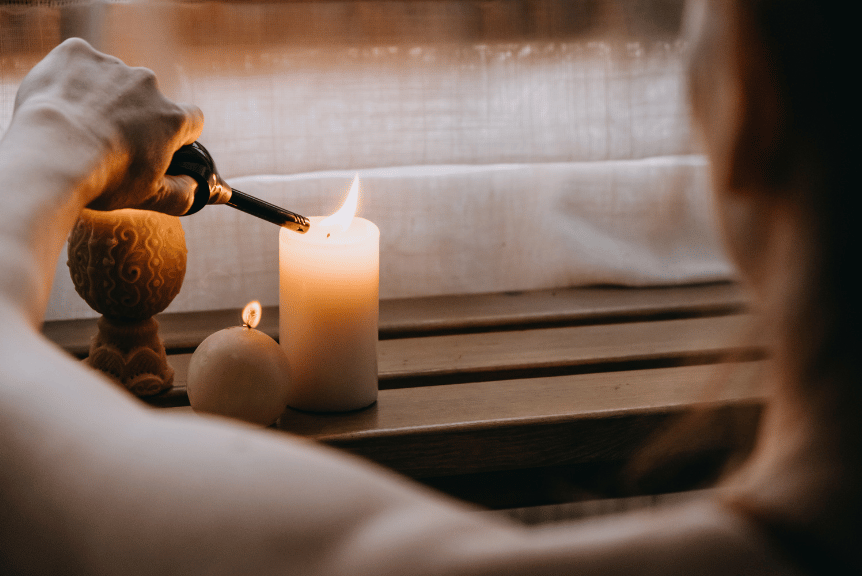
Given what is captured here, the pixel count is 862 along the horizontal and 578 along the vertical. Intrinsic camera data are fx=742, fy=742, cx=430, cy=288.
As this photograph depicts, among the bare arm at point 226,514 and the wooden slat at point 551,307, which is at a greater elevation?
the bare arm at point 226,514

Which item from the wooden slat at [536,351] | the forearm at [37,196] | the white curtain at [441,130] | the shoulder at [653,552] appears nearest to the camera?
the shoulder at [653,552]

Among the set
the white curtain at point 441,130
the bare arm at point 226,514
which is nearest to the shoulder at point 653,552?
the bare arm at point 226,514

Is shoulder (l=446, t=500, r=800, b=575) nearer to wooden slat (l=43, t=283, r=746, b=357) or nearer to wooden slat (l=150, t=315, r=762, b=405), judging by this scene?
wooden slat (l=150, t=315, r=762, b=405)

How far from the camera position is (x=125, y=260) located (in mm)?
632

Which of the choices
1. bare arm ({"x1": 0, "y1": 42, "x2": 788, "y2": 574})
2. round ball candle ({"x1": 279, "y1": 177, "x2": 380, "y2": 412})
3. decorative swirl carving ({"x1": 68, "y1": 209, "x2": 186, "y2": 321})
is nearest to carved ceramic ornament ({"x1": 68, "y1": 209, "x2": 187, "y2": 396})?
decorative swirl carving ({"x1": 68, "y1": 209, "x2": 186, "y2": 321})

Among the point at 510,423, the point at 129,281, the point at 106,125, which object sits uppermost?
the point at 106,125

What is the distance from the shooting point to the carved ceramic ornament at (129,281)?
0.62 meters

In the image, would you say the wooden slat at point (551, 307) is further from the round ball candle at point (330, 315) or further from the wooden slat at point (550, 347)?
the round ball candle at point (330, 315)

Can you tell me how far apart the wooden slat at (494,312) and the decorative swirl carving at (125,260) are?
5.3 inches

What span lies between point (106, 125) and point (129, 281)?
15cm

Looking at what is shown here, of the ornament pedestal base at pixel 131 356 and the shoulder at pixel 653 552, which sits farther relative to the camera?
the ornament pedestal base at pixel 131 356

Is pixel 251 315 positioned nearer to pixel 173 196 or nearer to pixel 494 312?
pixel 173 196

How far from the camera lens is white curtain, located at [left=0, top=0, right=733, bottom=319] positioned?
857mm

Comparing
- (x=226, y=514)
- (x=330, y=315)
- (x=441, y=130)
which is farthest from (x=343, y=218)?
(x=226, y=514)
